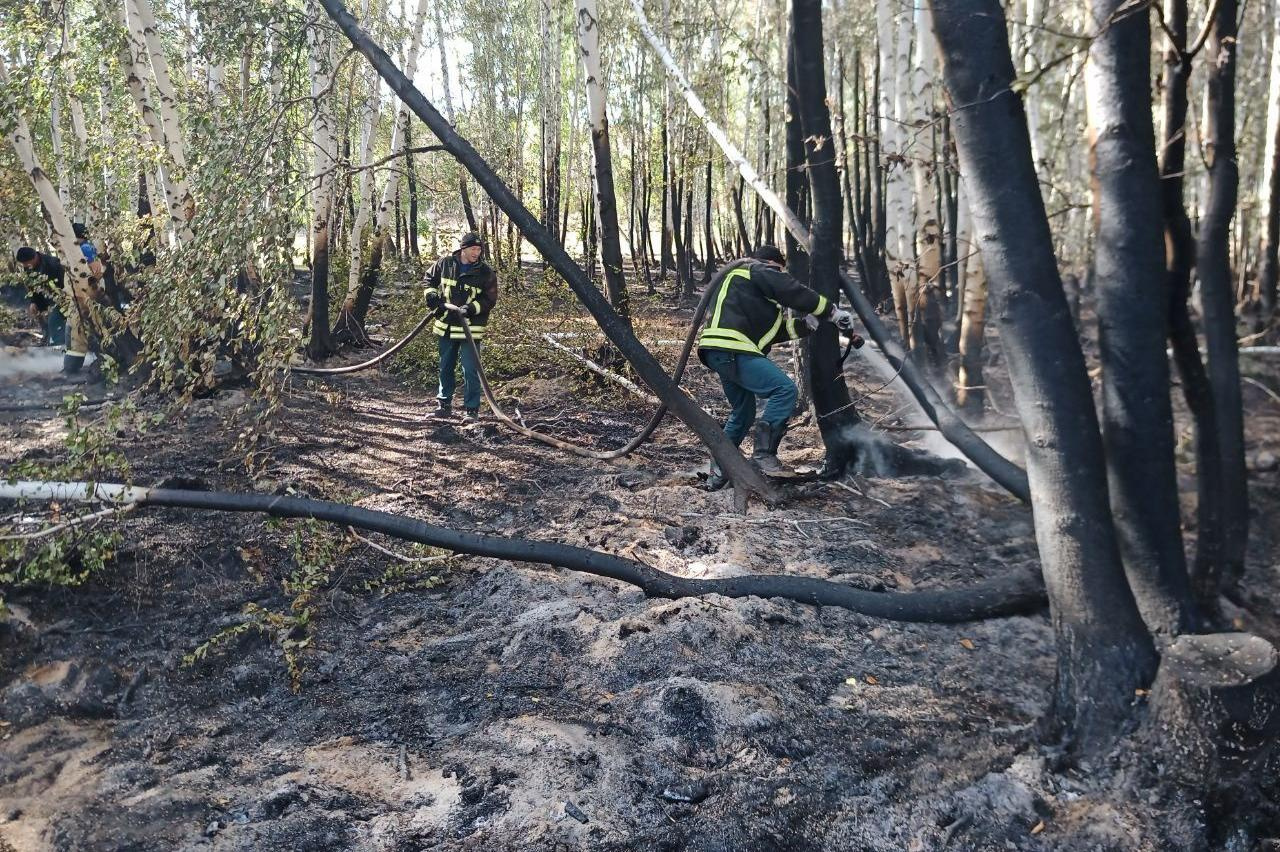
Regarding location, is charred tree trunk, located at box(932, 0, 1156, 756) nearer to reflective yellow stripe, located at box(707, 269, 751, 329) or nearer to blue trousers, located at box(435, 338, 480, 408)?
reflective yellow stripe, located at box(707, 269, 751, 329)

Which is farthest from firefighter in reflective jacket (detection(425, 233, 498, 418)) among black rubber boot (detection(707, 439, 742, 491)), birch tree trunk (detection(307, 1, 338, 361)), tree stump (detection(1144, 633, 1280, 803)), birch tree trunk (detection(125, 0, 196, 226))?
tree stump (detection(1144, 633, 1280, 803))

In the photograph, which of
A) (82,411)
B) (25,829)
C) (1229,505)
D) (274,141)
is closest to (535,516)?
(274,141)

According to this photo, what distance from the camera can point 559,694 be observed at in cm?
352

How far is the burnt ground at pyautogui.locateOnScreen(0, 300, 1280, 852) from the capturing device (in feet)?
8.86

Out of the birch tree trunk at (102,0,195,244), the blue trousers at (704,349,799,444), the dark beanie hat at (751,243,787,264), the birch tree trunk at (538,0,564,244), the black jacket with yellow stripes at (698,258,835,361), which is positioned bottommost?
the blue trousers at (704,349,799,444)

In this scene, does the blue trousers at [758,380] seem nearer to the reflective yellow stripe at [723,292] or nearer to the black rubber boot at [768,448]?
the black rubber boot at [768,448]

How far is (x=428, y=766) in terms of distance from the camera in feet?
10.0

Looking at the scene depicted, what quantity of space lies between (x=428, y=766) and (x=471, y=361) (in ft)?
18.0

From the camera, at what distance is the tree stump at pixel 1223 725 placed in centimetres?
249

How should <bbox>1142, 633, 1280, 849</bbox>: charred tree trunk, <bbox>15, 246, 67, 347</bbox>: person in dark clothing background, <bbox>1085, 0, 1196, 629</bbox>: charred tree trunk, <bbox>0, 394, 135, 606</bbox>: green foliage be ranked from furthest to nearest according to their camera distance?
<bbox>15, 246, 67, 347</bbox>: person in dark clothing background < <bbox>0, 394, 135, 606</bbox>: green foliage < <bbox>1085, 0, 1196, 629</bbox>: charred tree trunk < <bbox>1142, 633, 1280, 849</bbox>: charred tree trunk

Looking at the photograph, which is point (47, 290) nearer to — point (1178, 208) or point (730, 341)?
point (730, 341)

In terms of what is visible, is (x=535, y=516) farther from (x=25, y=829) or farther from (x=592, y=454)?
(x=25, y=829)

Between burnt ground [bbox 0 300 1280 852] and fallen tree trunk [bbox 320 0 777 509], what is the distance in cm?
32

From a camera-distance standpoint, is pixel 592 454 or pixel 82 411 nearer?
pixel 592 454
